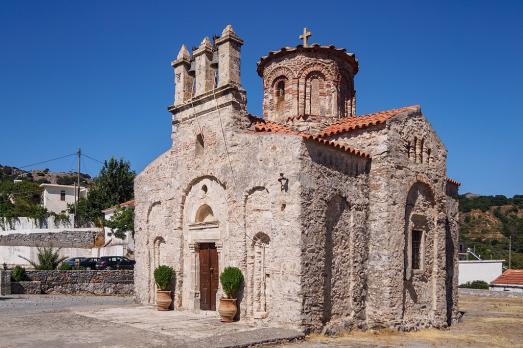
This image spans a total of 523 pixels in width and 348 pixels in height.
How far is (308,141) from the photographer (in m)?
12.8

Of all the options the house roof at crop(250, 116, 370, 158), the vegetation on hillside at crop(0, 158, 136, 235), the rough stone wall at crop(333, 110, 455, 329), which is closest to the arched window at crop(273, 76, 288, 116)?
the house roof at crop(250, 116, 370, 158)

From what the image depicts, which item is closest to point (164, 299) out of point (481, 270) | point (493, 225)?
point (481, 270)

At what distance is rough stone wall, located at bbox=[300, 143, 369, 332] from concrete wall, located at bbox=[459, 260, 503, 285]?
79.8 ft

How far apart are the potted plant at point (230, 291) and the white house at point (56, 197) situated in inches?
1991

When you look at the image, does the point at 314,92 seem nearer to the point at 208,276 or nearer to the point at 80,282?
the point at 208,276

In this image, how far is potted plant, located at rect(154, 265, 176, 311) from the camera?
16.0m

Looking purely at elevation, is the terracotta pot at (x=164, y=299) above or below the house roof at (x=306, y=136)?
below

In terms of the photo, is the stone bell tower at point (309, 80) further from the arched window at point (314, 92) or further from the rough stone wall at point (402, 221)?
the rough stone wall at point (402, 221)

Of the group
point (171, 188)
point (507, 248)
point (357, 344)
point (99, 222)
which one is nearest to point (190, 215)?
point (171, 188)

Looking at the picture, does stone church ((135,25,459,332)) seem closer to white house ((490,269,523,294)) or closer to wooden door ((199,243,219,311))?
wooden door ((199,243,219,311))

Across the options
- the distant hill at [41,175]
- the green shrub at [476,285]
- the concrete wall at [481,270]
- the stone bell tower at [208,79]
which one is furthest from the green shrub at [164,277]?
the distant hill at [41,175]

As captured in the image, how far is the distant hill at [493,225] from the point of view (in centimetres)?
5556

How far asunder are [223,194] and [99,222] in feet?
95.4

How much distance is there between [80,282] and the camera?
74.9 feet
